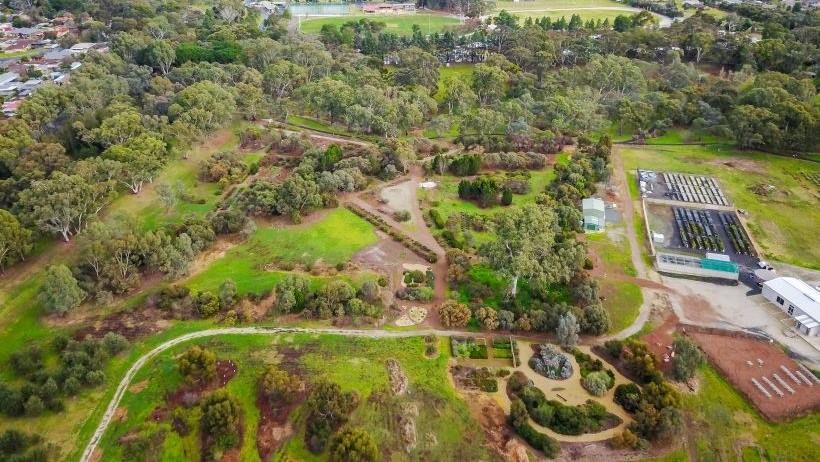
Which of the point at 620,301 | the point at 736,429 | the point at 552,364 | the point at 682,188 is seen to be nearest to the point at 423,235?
the point at 620,301

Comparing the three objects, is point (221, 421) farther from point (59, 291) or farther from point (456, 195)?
point (456, 195)

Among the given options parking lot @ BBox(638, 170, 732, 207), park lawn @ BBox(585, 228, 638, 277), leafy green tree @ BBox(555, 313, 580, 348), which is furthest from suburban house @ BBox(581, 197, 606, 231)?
leafy green tree @ BBox(555, 313, 580, 348)

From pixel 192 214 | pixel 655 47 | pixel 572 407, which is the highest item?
pixel 655 47

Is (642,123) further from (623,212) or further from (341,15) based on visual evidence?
(341,15)

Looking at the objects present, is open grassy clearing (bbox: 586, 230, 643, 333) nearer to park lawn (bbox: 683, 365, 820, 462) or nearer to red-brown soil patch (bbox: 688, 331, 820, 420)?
red-brown soil patch (bbox: 688, 331, 820, 420)

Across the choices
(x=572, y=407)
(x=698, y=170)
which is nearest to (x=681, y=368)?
(x=572, y=407)
